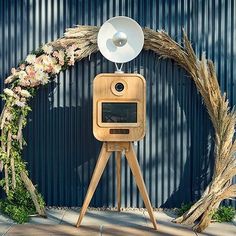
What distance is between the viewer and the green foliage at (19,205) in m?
4.91

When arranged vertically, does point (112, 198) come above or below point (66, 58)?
below

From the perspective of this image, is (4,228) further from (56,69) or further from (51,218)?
(56,69)

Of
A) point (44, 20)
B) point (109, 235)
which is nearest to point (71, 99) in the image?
point (44, 20)

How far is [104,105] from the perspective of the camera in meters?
4.66

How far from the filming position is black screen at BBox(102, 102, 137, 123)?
4.66 m

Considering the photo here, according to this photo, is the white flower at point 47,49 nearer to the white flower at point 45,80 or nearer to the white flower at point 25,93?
the white flower at point 45,80

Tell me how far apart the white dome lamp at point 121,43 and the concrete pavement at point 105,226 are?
1491mm

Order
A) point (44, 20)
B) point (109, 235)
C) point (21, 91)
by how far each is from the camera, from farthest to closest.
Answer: point (44, 20) < point (21, 91) < point (109, 235)

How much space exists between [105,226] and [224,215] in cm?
116

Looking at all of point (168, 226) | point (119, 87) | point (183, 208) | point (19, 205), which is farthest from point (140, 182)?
point (19, 205)

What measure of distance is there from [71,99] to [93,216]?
119 centimetres

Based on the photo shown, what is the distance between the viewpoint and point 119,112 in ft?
15.3

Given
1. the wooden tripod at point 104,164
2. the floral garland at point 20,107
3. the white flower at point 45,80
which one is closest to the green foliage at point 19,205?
the floral garland at point 20,107

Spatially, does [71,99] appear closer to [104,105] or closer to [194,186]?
[104,105]
